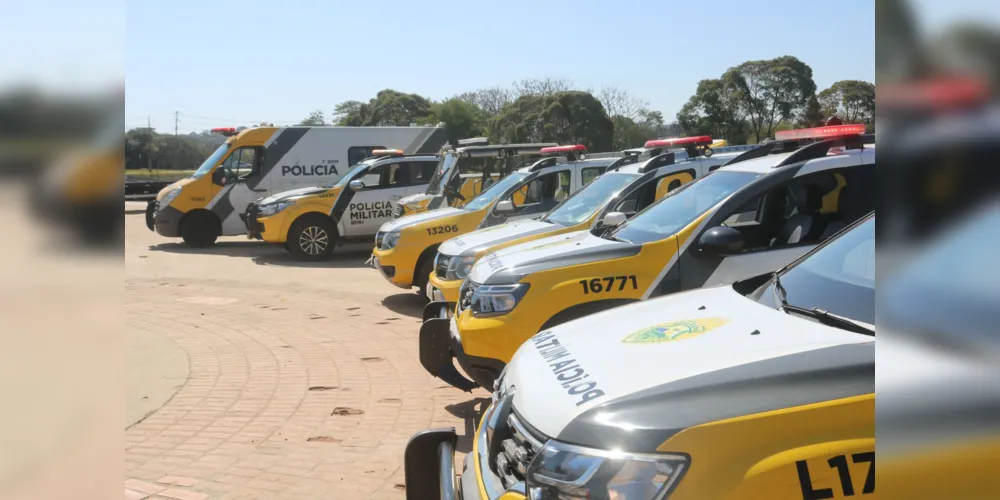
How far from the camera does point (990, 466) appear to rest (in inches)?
45.2

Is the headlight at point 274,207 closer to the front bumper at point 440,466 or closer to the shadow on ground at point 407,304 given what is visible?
the shadow on ground at point 407,304

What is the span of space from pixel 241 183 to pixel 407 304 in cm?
827

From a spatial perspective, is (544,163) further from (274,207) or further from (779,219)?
(274,207)

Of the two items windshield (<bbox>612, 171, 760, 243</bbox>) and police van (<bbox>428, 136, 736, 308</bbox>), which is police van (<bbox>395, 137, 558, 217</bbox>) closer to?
police van (<bbox>428, 136, 736, 308</bbox>)

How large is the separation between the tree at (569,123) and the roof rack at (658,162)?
93.7ft

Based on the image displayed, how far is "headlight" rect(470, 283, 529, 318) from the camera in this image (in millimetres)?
5141

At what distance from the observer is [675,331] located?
2.87m

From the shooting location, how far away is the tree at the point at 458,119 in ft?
168

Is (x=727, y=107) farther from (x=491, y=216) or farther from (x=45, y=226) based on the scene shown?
(x=45, y=226)

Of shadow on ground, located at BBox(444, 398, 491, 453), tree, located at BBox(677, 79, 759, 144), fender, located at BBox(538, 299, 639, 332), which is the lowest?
shadow on ground, located at BBox(444, 398, 491, 453)

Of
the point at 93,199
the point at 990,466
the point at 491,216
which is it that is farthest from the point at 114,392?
the point at 491,216

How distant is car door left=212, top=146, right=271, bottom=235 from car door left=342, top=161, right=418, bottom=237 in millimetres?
3134

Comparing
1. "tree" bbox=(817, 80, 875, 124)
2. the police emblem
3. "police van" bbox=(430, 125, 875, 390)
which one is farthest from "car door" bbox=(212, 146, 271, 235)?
the police emblem

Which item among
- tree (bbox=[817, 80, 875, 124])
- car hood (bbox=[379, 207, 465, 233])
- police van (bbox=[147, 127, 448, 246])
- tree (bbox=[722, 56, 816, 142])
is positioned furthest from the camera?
tree (bbox=[722, 56, 816, 142])
